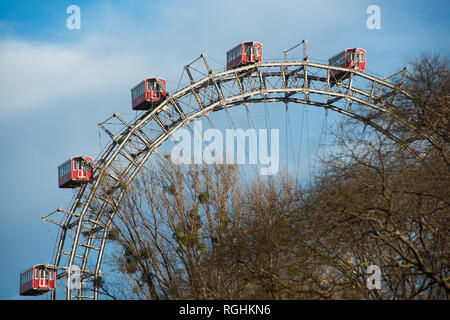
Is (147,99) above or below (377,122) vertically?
above

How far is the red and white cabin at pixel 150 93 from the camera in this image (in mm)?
43031

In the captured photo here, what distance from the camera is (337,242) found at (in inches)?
845

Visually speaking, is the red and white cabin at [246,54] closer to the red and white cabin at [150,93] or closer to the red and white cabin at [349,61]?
the red and white cabin at [150,93]

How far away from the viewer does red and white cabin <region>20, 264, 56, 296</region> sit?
146 ft

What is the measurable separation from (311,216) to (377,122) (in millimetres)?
3844

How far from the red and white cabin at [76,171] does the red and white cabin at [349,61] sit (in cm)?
1673

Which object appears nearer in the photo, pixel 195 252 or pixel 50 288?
pixel 195 252

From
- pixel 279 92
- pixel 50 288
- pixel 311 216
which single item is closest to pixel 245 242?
pixel 311 216

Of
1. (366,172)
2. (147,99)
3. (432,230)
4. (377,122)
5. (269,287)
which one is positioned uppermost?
(147,99)

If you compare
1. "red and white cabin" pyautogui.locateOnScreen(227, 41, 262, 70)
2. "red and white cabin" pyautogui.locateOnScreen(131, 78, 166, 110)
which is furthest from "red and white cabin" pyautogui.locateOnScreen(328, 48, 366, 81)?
"red and white cabin" pyautogui.locateOnScreen(131, 78, 166, 110)

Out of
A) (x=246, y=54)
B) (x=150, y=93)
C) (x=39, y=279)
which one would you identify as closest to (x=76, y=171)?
(x=150, y=93)

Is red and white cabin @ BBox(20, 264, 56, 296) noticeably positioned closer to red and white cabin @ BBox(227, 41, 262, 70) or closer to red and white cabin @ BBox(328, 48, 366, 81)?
red and white cabin @ BBox(227, 41, 262, 70)

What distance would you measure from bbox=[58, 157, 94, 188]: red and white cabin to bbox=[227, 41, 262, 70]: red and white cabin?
11.0 metres

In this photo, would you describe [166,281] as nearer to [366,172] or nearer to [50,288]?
[366,172]
